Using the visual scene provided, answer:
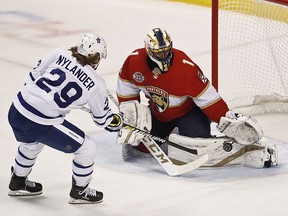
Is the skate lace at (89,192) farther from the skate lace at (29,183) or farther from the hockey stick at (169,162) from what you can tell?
the hockey stick at (169,162)

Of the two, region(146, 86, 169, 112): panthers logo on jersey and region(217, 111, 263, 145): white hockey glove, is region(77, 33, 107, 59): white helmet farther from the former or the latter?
region(217, 111, 263, 145): white hockey glove

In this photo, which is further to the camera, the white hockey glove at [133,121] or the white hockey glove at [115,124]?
the white hockey glove at [133,121]

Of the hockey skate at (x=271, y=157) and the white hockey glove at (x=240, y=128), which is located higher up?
the white hockey glove at (x=240, y=128)

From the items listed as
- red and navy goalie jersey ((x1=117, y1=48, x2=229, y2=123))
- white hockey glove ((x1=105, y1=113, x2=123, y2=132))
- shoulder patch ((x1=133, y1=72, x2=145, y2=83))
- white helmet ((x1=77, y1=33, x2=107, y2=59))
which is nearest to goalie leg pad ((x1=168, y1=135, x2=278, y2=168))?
red and navy goalie jersey ((x1=117, y1=48, x2=229, y2=123))

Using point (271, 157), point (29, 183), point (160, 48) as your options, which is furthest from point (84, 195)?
point (271, 157)

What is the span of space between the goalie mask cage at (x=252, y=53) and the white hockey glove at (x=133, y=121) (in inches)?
28.6

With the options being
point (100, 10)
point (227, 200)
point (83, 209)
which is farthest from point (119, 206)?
point (100, 10)

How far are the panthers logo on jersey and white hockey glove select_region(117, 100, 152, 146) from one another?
7 centimetres

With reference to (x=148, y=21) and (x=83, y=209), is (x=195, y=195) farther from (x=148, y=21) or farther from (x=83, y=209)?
(x=148, y=21)

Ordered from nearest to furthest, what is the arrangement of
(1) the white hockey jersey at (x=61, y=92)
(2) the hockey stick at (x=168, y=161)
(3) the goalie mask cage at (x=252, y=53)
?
(1) the white hockey jersey at (x=61, y=92) → (2) the hockey stick at (x=168, y=161) → (3) the goalie mask cage at (x=252, y=53)

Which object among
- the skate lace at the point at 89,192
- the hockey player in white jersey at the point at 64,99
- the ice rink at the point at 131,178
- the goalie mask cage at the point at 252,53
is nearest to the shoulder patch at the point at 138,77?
the ice rink at the point at 131,178

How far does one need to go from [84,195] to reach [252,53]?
5.67ft

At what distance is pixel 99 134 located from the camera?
4555 mm

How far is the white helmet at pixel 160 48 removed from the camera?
3898 mm
